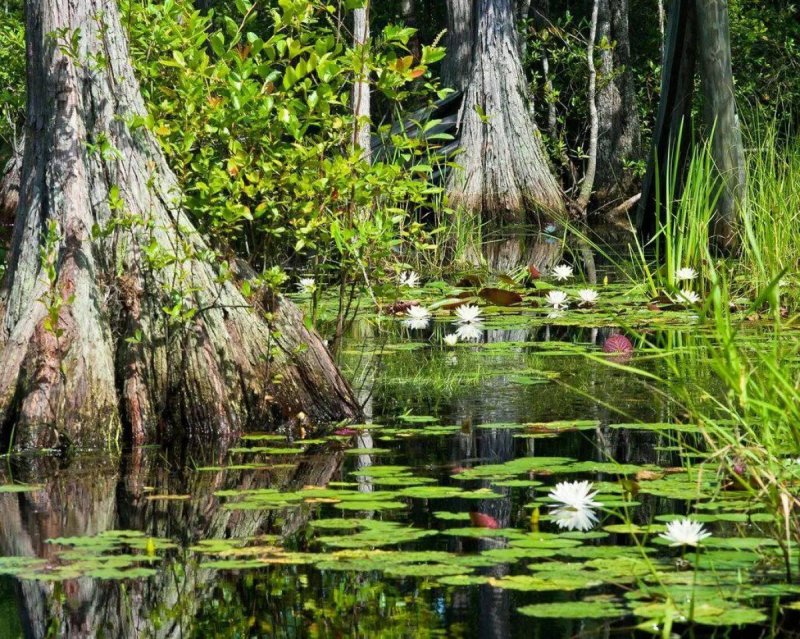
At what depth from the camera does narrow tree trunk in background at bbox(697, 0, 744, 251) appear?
9508 millimetres

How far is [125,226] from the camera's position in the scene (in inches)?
197

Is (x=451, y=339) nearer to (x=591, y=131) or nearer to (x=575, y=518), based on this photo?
(x=575, y=518)

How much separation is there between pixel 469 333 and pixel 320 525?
3938 millimetres

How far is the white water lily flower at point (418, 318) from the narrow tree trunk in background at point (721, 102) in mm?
2637

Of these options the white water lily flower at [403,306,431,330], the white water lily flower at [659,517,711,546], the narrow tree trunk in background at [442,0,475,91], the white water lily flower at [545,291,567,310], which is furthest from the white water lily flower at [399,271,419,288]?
the narrow tree trunk in background at [442,0,475,91]

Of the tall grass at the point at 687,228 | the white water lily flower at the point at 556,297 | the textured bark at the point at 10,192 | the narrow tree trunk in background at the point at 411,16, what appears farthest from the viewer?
the narrow tree trunk in background at the point at 411,16

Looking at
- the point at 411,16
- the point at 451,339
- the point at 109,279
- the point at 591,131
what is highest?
the point at 411,16

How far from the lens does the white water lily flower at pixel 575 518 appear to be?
3506 millimetres

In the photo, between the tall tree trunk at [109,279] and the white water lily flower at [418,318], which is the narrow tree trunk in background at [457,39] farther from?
the tall tree trunk at [109,279]

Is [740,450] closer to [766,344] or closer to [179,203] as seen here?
[179,203]

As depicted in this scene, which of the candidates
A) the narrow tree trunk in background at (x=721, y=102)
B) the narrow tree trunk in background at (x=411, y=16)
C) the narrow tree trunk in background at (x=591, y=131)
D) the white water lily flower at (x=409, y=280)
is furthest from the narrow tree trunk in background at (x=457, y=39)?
the narrow tree trunk in background at (x=721, y=102)

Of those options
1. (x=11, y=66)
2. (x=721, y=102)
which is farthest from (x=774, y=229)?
(x=11, y=66)

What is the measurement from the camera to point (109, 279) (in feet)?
16.6

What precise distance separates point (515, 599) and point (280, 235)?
9.82ft
